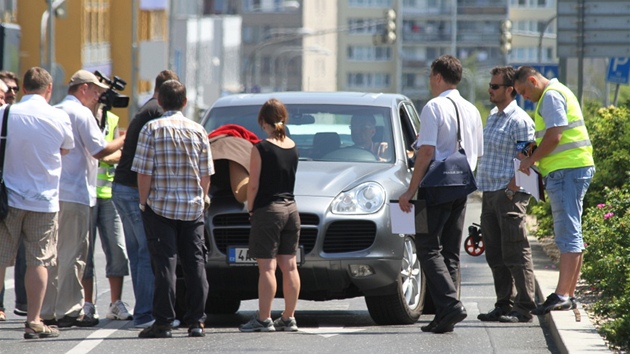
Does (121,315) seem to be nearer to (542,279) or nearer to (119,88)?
(119,88)

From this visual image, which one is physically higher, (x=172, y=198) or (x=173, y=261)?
(x=172, y=198)

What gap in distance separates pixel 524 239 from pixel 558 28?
6.91 metres

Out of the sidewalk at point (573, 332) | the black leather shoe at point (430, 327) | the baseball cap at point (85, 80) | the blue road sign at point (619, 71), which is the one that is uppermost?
the baseball cap at point (85, 80)

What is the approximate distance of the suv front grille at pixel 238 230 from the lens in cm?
1037

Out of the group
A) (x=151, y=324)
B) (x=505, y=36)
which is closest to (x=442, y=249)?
(x=151, y=324)

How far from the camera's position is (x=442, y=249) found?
10344 millimetres

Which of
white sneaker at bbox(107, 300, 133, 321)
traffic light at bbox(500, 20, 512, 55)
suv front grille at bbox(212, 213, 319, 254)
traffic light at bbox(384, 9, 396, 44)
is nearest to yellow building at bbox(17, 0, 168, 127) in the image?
traffic light at bbox(384, 9, 396, 44)

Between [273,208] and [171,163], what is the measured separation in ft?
2.46

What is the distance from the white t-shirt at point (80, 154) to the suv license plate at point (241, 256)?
3.71 feet

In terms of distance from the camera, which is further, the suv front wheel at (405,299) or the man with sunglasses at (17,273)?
the man with sunglasses at (17,273)

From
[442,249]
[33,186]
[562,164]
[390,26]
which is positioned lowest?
[442,249]

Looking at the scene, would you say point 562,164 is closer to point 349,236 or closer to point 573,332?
point 573,332

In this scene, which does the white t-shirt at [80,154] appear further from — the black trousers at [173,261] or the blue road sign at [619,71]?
the blue road sign at [619,71]

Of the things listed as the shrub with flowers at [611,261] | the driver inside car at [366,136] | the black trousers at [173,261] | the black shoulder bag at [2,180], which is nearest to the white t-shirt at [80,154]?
the black shoulder bag at [2,180]
